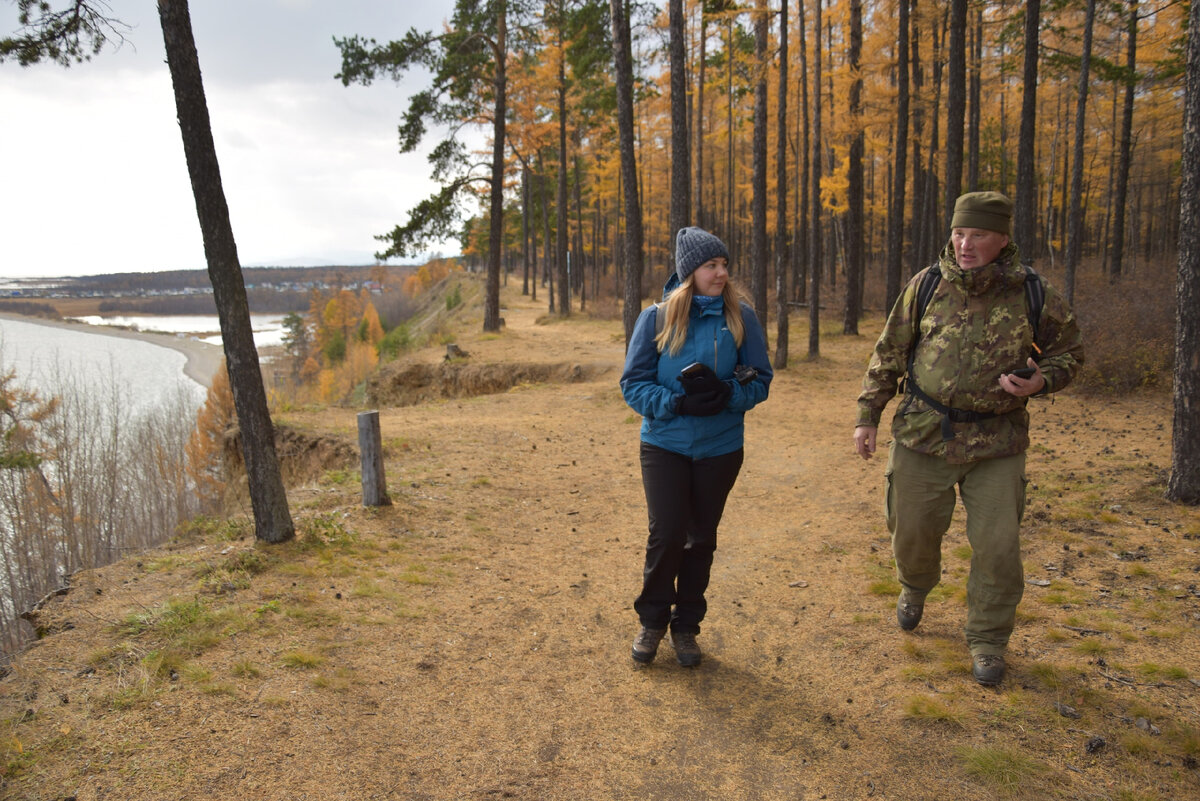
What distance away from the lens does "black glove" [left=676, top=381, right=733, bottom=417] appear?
3148mm

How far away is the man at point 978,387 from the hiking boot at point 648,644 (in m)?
1.44

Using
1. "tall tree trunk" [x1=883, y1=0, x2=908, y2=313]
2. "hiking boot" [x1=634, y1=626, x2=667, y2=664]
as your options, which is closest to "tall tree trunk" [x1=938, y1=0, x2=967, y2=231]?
"tall tree trunk" [x1=883, y1=0, x2=908, y2=313]

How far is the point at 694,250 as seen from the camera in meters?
3.30

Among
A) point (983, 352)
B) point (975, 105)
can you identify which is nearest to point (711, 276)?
point (983, 352)

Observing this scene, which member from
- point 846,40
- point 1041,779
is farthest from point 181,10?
point 846,40

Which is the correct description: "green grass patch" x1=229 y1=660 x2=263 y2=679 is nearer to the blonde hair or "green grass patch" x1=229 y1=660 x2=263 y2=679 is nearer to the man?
the blonde hair

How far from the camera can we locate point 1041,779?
2.58 m

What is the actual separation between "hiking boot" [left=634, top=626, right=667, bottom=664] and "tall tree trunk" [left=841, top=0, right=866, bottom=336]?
47.2ft

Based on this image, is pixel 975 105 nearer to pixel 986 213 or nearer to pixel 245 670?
pixel 986 213

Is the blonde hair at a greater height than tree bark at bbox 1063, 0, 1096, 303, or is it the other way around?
tree bark at bbox 1063, 0, 1096, 303

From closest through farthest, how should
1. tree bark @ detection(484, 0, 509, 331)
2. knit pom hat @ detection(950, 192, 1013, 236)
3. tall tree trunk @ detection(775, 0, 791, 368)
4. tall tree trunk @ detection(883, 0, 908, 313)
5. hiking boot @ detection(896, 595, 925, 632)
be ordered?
knit pom hat @ detection(950, 192, 1013, 236)
hiking boot @ detection(896, 595, 925, 632)
tall tree trunk @ detection(883, 0, 908, 313)
tall tree trunk @ detection(775, 0, 791, 368)
tree bark @ detection(484, 0, 509, 331)

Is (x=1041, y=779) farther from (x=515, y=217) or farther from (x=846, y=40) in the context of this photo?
(x=515, y=217)

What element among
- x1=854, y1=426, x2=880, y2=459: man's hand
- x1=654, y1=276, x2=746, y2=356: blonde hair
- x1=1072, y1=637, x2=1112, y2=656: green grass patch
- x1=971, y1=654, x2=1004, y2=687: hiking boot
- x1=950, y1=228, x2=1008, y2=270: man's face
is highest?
x1=950, y1=228, x2=1008, y2=270: man's face

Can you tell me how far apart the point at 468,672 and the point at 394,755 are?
0.80 m
